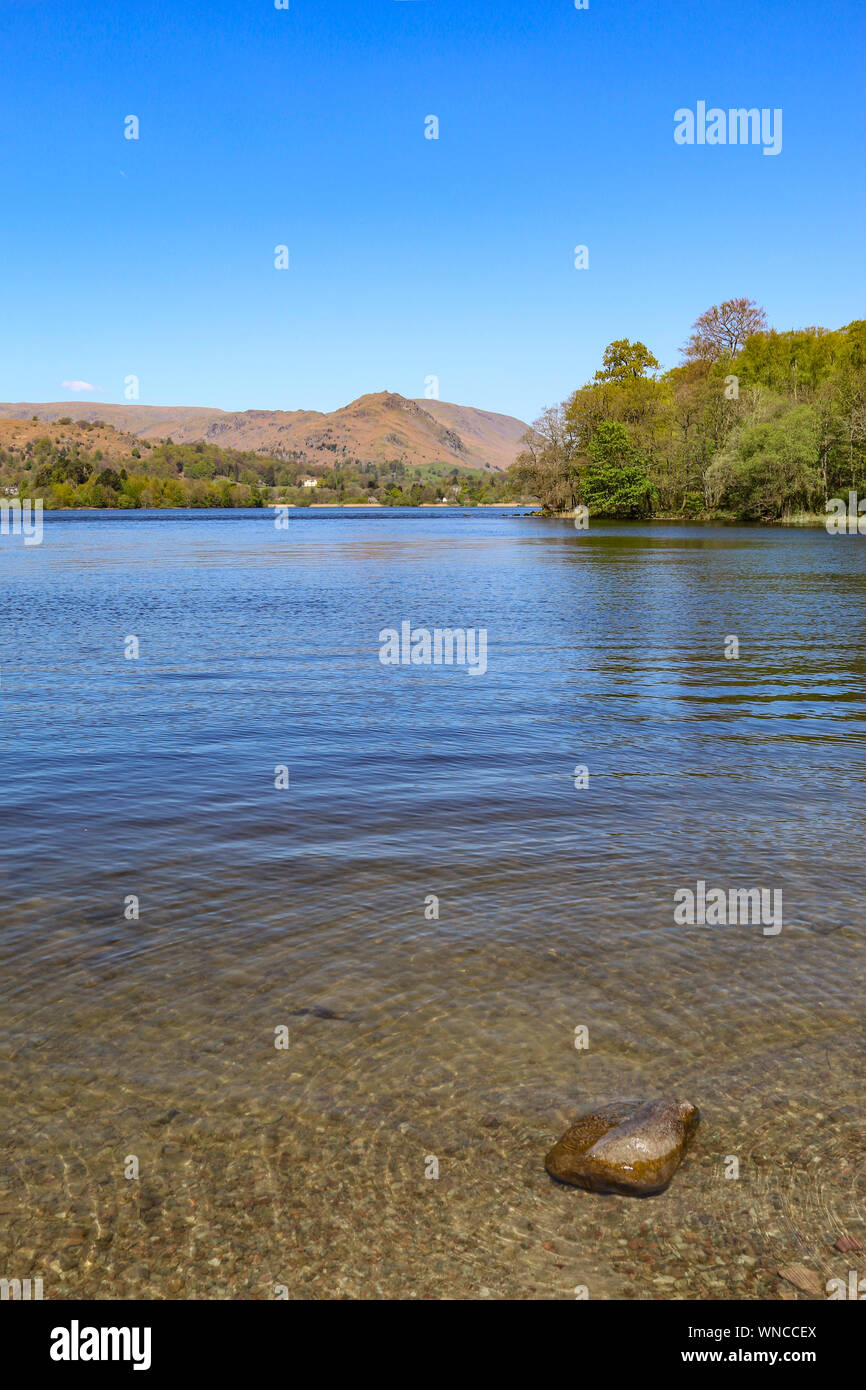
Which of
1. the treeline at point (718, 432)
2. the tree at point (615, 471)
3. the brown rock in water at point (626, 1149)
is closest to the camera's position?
the brown rock in water at point (626, 1149)

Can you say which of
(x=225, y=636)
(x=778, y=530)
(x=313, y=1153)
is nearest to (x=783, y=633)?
(x=225, y=636)

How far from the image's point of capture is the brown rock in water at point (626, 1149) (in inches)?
218

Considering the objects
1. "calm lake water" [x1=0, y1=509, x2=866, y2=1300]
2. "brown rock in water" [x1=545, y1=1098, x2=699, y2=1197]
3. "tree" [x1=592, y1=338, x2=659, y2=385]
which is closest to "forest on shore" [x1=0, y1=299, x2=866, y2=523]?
"tree" [x1=592, y1=338, x2=659, y2=385]

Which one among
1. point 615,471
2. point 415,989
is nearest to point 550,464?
point 615,471

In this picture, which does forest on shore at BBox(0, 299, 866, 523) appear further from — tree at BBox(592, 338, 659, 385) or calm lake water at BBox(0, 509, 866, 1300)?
calm lake water at BBox(0, 509, 866, 1300)

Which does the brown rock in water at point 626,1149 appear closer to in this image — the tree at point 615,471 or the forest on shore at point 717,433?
the forest on shore at point 717,433

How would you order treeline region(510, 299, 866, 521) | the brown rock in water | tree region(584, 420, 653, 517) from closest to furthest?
1. the brown rock in water
2. treeline region(510, 299, 866, 521)
3. tree region(584, 420, 653, 517)

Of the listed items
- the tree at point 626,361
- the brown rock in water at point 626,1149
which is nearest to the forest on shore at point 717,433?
the tree at point 626,361

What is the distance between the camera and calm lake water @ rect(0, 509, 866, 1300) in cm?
523

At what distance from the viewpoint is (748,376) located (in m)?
124

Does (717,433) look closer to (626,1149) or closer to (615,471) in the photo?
(615,471)

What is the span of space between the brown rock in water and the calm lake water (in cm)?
12

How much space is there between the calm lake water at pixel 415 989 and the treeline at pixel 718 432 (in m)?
89.4
